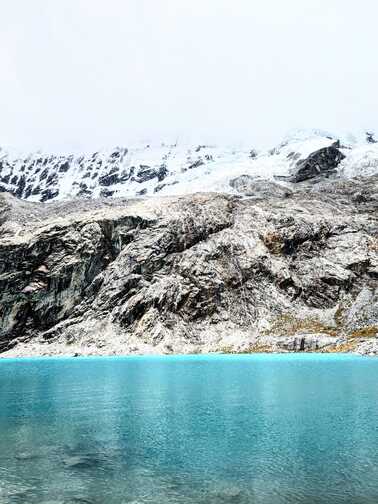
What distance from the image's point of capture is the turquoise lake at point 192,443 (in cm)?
2800

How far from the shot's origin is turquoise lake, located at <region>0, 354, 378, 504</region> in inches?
1102

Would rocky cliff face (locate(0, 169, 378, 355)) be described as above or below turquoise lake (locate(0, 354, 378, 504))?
above

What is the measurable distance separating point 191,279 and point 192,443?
5013 inches

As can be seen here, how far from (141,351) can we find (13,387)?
75.3 metres

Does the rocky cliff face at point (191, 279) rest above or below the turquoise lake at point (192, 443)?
above

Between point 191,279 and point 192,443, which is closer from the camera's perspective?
point 192,443

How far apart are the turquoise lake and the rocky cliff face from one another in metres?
80.1

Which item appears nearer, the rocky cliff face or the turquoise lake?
the turquoise lake

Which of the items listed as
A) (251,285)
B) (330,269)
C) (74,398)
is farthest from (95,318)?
(74,398)

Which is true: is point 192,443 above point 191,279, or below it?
below

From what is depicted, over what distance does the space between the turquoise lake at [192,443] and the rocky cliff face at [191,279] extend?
3155 inches

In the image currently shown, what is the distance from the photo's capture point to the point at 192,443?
37.8m

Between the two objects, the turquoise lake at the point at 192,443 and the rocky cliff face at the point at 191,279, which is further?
the rocky cliff face at the point at 191,279

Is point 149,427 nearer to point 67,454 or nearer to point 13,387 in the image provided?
point 67,454
